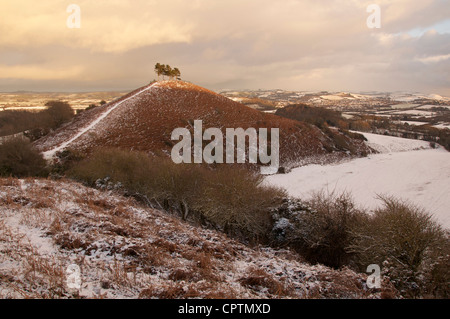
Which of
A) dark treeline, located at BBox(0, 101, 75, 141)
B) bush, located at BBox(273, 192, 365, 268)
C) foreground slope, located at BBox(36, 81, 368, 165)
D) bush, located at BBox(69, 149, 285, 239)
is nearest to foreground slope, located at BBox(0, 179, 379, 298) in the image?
bush, located at BBox(69, 149, 285, 239)

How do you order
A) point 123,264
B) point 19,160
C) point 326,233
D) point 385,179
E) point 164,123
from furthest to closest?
1. point 164,123
2. point 385,179
3. point 19,160
4. point 326,233
5. point 123,264

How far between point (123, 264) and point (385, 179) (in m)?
54.3

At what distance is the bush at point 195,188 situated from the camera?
58.5 ft

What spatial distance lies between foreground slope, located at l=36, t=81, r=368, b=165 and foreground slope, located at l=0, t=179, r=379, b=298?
30.0m

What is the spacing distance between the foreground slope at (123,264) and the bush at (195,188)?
5.91m

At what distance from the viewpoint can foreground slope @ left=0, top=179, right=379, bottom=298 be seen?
19.3 ft

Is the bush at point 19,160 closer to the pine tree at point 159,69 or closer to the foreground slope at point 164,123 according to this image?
the foreground slope at point 164,123

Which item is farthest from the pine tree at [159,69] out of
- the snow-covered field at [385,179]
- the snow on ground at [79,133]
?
the snow-covered field at [385,179]

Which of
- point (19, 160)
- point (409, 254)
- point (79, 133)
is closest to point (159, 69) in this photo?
point (79, 133)

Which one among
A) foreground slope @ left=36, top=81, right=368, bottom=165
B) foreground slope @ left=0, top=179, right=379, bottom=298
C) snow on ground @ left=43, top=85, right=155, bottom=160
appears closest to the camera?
foreground slope @ left=0, top=179, right=379, bottom=298

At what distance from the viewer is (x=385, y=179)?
4800cm

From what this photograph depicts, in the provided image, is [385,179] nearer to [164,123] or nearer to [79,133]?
[164,123]

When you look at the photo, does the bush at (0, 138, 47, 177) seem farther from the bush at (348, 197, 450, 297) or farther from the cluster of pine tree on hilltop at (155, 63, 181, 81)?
the cluster of pine tree on hilltop at (155, 63, 181, 81)
